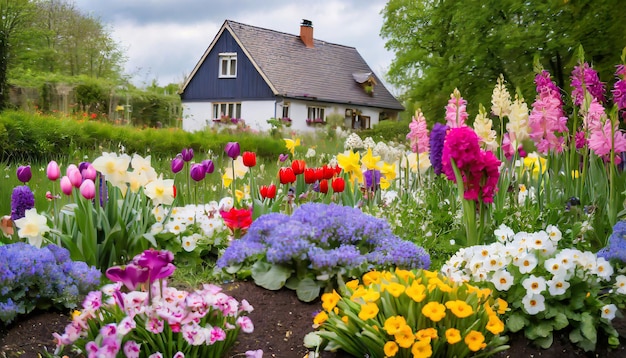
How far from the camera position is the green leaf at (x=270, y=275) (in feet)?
11.3

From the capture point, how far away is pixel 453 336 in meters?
2.67

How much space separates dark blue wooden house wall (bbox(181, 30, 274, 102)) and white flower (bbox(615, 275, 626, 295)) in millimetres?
27210

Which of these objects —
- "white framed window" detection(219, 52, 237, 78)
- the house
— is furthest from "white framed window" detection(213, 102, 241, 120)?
"white framed window" detection(219, 52, 237, 78)

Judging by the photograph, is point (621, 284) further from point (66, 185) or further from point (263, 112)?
point (263, 112)

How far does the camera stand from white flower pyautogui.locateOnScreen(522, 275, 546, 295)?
116 inches

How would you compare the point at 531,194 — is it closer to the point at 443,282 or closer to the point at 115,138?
the point at 443,282

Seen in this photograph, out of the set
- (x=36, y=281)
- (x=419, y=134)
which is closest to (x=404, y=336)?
(x=36, y=281)

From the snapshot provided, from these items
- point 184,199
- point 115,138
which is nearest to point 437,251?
point 184,199

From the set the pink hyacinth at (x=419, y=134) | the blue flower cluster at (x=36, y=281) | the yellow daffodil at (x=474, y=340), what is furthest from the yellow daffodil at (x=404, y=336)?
the pink hyacinth at (x=419, y=134)

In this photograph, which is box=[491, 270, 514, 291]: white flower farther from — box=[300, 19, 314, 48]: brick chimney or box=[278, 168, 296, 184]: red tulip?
box=[300, 19, 314, 48]: brick chimney

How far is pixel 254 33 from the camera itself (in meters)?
31.5

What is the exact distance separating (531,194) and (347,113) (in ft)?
89.6

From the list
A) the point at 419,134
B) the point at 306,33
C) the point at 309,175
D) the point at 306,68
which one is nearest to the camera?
the point at 309,175

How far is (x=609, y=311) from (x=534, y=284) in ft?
1.18
